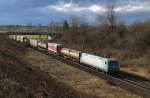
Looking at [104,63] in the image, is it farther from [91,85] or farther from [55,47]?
[55,47]

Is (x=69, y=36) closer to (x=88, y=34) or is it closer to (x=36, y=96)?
(x=88, y=34)

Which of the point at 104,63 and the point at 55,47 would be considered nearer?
the point at 104,63

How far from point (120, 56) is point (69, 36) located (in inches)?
2436

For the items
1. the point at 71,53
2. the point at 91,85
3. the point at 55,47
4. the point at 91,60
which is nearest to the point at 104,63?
the point at 91,60

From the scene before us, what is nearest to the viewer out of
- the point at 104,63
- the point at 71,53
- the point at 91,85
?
the point at 91,85

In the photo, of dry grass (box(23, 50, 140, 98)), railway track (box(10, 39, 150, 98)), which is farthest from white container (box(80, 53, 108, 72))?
dry grass (box(23, 50, 140, 98))

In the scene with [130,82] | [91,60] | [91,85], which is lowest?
[130,82]

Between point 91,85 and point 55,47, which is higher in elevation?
point 55,47

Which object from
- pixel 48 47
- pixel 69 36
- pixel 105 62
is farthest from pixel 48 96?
pixel 69 36

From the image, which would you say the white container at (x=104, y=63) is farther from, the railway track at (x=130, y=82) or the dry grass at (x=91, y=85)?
the dry grass at (x=91, y=85)

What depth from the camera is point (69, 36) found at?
13112 cm

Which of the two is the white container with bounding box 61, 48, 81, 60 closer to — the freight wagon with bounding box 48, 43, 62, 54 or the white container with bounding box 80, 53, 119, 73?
the freight wagon with bounding box 48, 43, 62, 54

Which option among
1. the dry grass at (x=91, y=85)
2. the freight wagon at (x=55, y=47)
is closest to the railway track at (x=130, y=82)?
the dry grass at (x=91, y=85)

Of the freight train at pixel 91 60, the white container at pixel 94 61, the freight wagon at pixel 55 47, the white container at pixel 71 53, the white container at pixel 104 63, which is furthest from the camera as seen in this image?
the freight wagon at pixel 55 47
